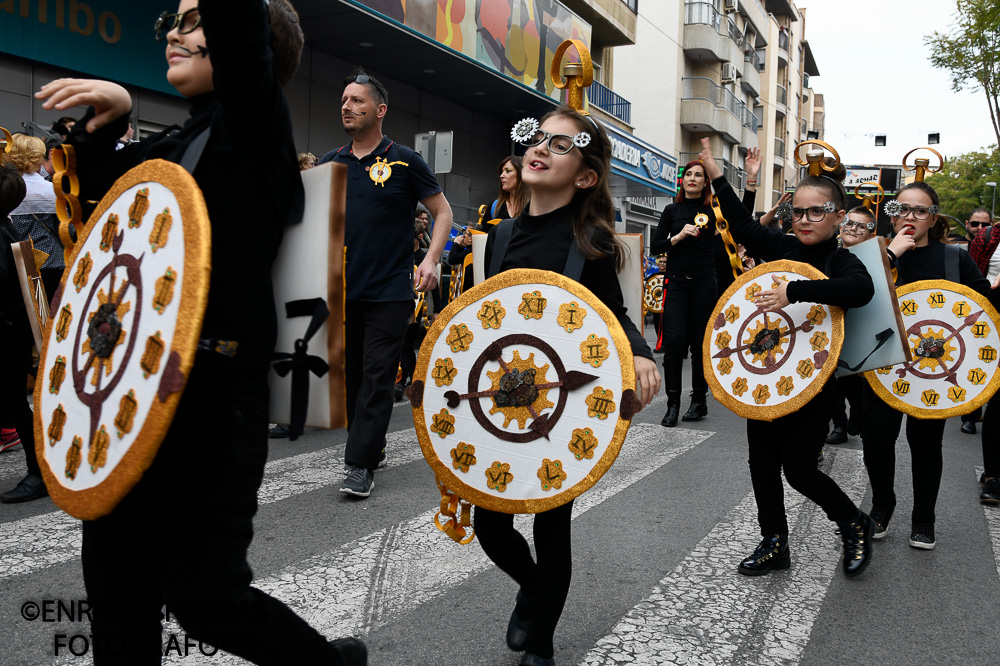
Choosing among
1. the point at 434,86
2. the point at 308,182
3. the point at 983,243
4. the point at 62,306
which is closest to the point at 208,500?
the point at 62,306

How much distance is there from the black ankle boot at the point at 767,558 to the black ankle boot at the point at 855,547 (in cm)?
25

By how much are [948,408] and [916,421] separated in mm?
166

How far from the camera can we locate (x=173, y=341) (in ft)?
4.94

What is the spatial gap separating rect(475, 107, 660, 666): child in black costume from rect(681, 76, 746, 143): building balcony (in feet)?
117

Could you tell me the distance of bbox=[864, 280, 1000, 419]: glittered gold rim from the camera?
409cm

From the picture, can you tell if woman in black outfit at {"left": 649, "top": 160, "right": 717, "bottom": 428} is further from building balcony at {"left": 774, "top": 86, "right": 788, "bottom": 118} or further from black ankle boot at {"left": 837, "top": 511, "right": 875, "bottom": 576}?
building balcony at {"left": 774, "top": 86, "right": 788, "bottom": 118}

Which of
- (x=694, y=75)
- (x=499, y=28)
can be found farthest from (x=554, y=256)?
(x=694, y=75)

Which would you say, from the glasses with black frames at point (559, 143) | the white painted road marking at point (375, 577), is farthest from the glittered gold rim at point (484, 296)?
the white painted road marking at point (375, 577)

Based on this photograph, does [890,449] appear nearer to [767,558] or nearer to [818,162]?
[767,558]

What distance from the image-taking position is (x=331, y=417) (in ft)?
6.25

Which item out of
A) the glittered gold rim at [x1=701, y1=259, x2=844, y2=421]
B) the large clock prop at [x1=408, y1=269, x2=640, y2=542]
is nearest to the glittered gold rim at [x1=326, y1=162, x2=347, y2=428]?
the large clock prop at [x1=408, y1=269, x2=640, y2=542]

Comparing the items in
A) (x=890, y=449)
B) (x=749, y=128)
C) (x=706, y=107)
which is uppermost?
(x=749, y=128)

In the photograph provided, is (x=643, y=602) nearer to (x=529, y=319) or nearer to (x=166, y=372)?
(x=529, y=319)

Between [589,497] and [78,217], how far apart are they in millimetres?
3187
